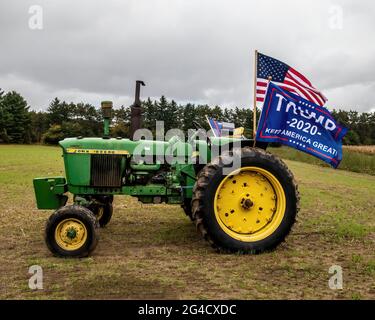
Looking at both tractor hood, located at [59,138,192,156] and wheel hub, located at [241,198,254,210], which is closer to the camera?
wheel hub, located at [241,198,254,210]

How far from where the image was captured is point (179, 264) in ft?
17.8

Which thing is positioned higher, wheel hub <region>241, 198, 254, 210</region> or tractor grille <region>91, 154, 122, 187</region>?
tractor grille <region>91, 154, 122, 187</region>

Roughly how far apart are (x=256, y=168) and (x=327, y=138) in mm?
1195

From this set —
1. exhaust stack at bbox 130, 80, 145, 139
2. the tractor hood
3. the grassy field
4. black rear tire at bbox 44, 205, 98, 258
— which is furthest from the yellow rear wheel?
black rear tire at bbox 44, 205, 98, 258

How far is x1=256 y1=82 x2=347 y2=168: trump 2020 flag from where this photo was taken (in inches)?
240

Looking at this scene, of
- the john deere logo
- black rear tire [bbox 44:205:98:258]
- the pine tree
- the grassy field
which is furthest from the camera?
the pine tree

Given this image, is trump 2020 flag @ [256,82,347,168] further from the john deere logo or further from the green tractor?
the john deere logo

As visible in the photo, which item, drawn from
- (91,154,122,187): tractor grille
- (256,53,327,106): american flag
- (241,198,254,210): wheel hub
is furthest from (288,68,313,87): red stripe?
(91,154,122,187): tractor grille

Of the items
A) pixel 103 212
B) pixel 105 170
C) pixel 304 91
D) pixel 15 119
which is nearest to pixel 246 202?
pixel 304 91

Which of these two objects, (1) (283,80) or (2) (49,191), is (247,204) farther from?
(2) (49,191)

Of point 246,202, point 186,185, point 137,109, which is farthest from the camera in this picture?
point 186,185

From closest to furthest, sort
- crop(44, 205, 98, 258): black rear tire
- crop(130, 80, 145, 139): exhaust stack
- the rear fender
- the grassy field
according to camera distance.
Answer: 1. the grassy field
2. crop(44, 205, 98, 258): black rear tire
3. crop(130, 80, 145, 139): exhaust stack
4. the rear fender

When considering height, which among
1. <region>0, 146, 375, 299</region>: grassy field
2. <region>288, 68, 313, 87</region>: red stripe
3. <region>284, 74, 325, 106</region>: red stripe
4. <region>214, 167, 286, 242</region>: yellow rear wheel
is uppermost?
<region>288, 68, 313, 87</region>: red stripe

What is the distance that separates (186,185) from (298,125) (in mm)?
A: 1946
